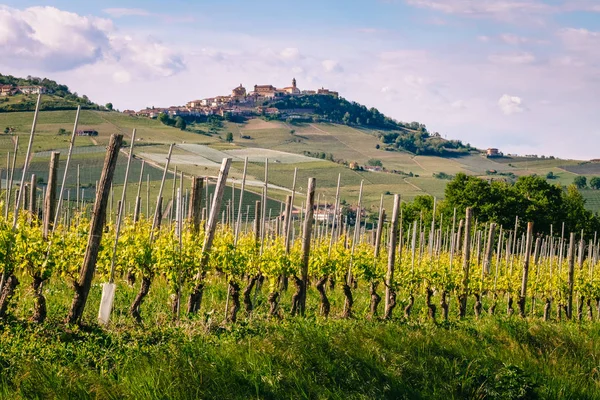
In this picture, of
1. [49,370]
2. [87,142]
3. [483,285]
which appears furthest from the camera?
[87,142]

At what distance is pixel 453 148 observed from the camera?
178 metres

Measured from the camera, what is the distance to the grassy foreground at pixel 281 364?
9.12 metres

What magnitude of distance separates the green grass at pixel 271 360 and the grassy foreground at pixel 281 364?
2 centimetres

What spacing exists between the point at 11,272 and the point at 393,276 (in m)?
10.3

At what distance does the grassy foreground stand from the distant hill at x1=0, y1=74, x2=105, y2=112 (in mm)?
76553

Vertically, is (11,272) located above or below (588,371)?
above

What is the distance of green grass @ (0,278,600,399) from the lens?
30.2 ft

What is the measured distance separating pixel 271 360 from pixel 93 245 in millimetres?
3232

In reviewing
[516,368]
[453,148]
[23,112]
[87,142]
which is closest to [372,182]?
[87,142]

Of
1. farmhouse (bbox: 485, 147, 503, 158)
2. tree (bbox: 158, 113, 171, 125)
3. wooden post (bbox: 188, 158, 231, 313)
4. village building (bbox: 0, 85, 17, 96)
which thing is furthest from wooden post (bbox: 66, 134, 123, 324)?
farmhouse (bbox: 485, 147, 503, 158)

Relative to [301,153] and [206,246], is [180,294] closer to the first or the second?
[206,246]

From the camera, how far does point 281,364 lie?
35.2 feet

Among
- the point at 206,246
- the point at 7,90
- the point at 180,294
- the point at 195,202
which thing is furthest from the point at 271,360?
the point at 7,90

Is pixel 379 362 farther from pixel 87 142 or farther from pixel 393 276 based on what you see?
pixel 87 142
